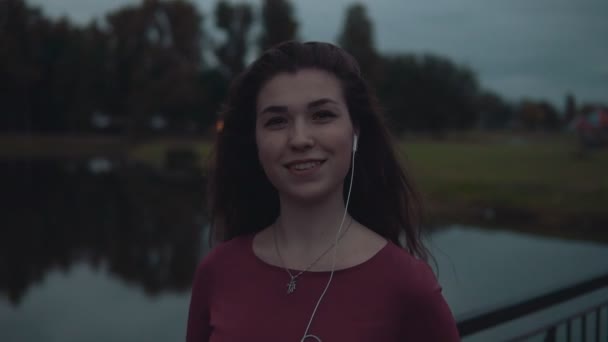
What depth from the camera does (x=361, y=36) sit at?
53.9 meters

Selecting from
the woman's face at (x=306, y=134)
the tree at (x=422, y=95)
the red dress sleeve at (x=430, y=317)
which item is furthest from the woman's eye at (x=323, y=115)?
the tree at (x=422, y=95)

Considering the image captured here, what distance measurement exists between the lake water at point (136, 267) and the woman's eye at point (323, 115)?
0.92 meters


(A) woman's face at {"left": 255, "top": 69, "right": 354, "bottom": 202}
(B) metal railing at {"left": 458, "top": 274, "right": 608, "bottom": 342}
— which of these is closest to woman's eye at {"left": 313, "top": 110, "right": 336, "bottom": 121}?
(A) woman's face at {"left": 255, "top": 69, "right": 354, "bottom": 202}

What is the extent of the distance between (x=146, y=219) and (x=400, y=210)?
12.4 meters

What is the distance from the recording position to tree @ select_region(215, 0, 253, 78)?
47312 millimetres

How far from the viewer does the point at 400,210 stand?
1.76 m

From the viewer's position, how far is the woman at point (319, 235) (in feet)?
4.48

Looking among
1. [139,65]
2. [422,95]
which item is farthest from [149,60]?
[422,95]

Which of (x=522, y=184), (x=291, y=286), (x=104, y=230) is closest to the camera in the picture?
(x=291, y=286)

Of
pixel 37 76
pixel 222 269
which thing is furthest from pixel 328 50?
pixel 37 76

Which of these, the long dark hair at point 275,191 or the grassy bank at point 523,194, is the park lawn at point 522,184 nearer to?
the grassy bank at point 523,194

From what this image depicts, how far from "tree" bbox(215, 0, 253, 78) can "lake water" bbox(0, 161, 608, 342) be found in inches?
1329

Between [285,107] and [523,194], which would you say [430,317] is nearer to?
[285,107]

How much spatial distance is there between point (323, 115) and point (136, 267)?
7.96 meters
